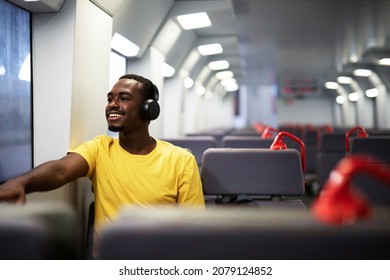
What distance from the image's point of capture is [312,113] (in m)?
29.5

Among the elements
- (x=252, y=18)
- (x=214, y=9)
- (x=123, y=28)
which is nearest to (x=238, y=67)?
(x=252, y=18)

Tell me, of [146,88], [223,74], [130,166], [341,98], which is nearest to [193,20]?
[146,88]

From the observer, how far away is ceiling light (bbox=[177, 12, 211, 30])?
609cm

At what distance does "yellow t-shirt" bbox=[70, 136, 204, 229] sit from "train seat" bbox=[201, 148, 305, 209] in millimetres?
235

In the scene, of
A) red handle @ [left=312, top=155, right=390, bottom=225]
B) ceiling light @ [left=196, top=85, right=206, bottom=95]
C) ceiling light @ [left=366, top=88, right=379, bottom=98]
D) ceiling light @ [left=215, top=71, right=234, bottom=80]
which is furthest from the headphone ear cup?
ceiling light @ [left=366, top=88, right=379, bottom=98]

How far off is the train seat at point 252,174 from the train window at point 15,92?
1.33 meters

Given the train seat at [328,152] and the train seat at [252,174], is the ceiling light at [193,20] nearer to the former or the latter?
the train seat at [328,152]

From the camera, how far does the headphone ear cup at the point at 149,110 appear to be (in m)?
2.28

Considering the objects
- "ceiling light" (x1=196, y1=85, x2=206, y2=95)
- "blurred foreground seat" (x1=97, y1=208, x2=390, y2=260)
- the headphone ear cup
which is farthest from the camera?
"ceiling light" (x1=196, y1=85, x2=206, y2=95)

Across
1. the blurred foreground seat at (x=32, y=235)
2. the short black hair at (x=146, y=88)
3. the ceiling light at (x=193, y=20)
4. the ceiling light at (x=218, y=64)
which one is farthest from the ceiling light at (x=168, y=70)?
the blurred foreground seat at (x=32, y=235)

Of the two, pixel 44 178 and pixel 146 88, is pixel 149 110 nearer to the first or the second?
pixel 146 88

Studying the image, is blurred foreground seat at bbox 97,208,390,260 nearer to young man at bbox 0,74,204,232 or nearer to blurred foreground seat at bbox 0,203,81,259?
blurred foreground seat at bbox 0,203,81,259
